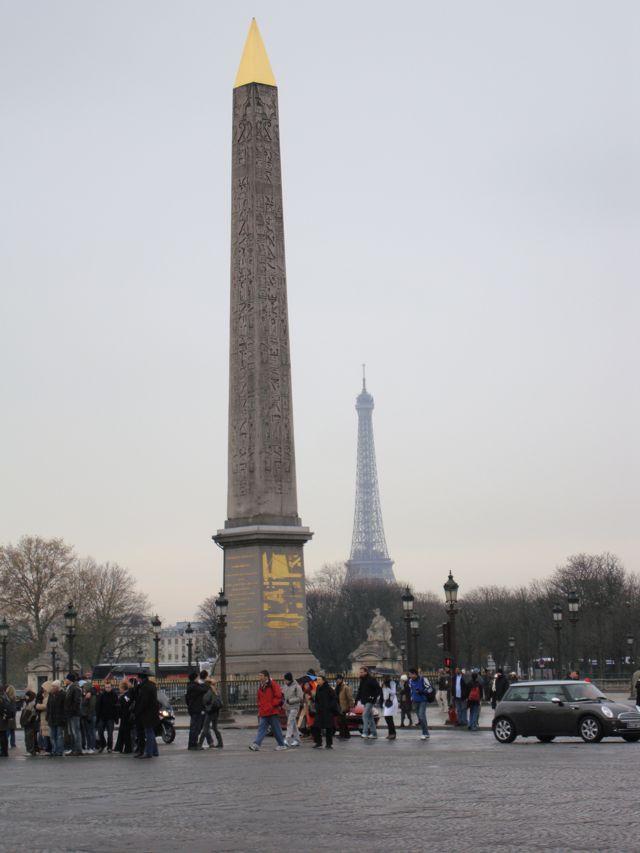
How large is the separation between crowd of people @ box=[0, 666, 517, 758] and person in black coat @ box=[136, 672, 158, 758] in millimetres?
17

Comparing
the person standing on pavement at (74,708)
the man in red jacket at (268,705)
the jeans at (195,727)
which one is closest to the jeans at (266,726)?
the man in red jacket at (268,705)

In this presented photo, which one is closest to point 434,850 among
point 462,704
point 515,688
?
point 515,688

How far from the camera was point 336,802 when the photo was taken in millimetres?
13586

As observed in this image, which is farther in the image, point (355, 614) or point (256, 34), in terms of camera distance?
point (355, 614)

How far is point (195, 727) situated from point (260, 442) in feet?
44.4

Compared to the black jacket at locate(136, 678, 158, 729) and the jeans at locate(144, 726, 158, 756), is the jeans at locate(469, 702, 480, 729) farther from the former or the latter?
the jeans at locate(144, 726, 158, 756)

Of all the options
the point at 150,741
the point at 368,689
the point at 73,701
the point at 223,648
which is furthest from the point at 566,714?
the point at 223,648

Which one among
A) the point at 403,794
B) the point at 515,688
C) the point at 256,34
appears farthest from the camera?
the point at 256,34

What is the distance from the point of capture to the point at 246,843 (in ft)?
34.8

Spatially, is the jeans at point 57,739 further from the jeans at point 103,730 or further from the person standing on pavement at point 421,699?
the person standing on pavement at point 421,699

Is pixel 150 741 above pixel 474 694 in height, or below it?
below

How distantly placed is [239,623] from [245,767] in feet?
60.8

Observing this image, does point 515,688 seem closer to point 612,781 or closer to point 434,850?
point 612,781

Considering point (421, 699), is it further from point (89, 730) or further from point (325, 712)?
point (89, 730)
